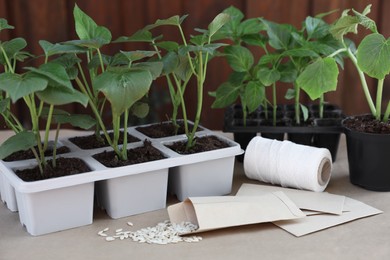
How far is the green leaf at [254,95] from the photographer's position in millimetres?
1322

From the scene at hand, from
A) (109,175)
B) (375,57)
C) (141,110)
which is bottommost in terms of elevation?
(109,175)

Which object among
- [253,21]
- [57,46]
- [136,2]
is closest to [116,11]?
[136,2]

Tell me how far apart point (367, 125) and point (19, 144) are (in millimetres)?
693

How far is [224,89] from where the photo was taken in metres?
1.39

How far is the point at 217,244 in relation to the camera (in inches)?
41.0

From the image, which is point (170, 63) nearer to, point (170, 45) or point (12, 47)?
point (170, 45)

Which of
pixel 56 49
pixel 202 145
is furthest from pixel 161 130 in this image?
pixel 56 49

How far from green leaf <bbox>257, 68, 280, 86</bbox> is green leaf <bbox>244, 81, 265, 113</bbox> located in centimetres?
3

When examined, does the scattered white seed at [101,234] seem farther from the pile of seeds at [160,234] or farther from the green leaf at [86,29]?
the green leaf at [86,29]

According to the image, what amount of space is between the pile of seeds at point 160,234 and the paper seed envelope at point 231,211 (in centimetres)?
2

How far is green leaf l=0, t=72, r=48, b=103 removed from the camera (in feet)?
3.01

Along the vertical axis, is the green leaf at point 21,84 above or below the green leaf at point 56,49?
below

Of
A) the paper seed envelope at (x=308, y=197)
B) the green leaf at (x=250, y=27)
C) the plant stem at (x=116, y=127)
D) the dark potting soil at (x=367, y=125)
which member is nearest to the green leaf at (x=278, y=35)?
the green leaf at (x=250, y=27)

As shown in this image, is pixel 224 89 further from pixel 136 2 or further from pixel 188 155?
pixel 136 2
